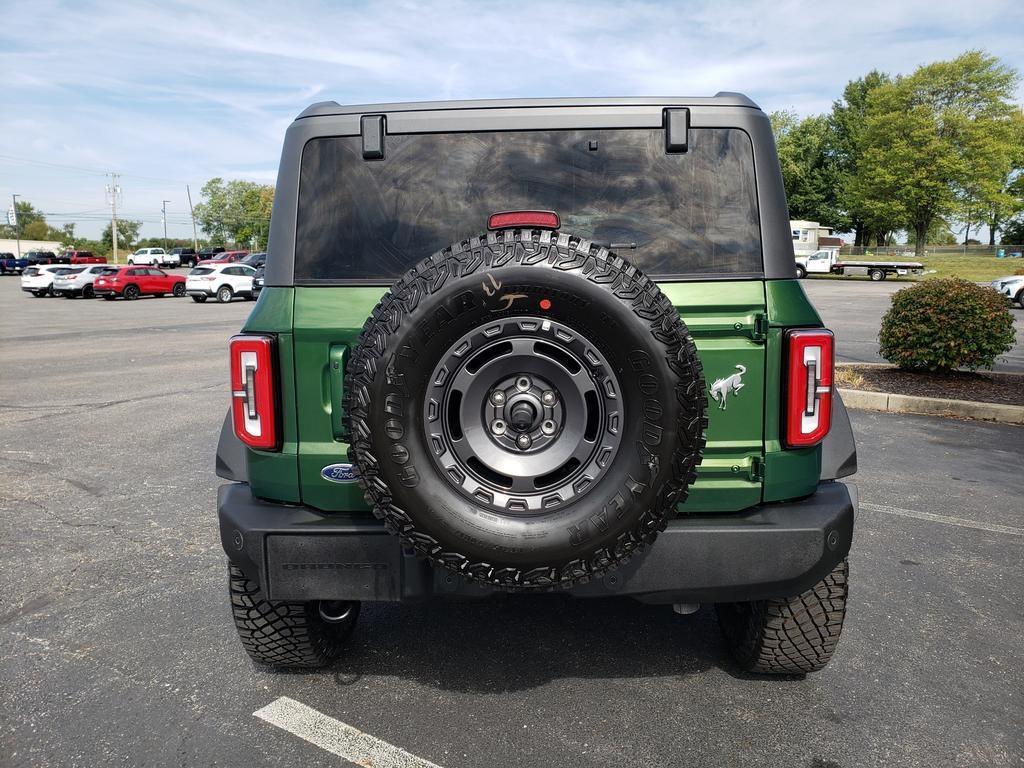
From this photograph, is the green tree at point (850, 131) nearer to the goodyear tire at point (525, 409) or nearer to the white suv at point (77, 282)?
the white suv at point (77, 282)

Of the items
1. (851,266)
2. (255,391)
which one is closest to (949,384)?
(255,391)

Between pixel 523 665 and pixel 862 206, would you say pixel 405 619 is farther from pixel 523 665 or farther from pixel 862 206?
pixel 862 206

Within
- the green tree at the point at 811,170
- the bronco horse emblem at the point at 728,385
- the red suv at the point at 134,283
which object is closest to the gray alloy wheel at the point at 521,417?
the bronco horse emblem at the point at 728,385

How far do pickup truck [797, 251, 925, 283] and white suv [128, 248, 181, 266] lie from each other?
55.9 meters

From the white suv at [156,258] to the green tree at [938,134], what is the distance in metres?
61.3

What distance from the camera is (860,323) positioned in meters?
19.2

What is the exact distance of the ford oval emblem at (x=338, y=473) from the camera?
8.99 feet

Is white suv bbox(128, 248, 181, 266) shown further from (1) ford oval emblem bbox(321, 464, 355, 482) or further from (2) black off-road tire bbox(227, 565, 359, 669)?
(1) ford oval emblem bbox(321, 464, 355, 482)

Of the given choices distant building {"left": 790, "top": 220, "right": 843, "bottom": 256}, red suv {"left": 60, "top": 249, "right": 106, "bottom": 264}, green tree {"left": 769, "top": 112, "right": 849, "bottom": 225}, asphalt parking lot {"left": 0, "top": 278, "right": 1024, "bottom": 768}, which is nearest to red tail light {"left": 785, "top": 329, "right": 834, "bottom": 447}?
asphalt parking lot {"left": 0, "top": 278, "right": 1024, "bottom": 768}

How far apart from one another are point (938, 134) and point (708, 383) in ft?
211

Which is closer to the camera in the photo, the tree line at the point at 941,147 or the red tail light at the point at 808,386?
the red tail light at the point at 808,386

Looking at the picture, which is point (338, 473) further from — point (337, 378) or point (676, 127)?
point (676, 127)

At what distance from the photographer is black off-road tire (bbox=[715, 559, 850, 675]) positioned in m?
3.03

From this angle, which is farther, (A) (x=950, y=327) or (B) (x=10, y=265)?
(B) (x=10, y=265)
